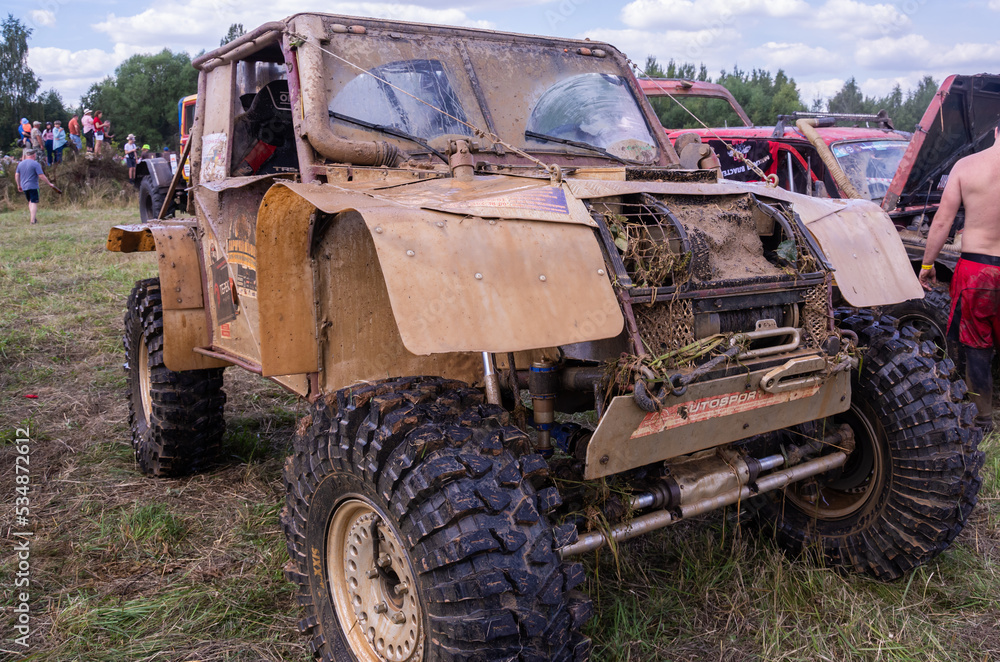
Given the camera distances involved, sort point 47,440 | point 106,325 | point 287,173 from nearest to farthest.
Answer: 1. point 287,173
2. point 47,440
3. point 106,325

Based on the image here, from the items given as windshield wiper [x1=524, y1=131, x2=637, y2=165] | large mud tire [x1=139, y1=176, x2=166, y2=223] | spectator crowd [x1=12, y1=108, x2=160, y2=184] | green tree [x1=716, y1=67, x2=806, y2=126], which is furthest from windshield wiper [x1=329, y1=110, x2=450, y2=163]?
spectator crowd [x1=12, y1=108, x2=160, y2=184]

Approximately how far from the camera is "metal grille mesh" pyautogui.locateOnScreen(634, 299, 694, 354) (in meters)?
2.63

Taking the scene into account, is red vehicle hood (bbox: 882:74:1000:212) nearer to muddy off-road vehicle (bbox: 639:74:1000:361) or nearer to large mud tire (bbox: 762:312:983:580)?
muddy off-road vehicle (bbox: 639:74:1000:361)

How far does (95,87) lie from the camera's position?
40531 millimetres

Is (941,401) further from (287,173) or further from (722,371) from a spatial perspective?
(287,173)

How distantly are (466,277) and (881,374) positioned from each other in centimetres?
186

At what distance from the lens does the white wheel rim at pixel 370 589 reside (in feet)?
8.06

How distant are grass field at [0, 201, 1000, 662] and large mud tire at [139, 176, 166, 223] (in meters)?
8.52

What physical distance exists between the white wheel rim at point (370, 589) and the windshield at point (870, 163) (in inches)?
248

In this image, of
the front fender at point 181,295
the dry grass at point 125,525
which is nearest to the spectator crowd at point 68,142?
the dry grass at point 125,525

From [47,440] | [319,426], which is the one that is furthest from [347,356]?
[47,440]

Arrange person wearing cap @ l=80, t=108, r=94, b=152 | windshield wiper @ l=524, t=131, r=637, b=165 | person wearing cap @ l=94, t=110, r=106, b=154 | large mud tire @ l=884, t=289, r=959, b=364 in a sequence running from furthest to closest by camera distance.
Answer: person wearing cap @ l=80, t=108, r=94, b=152, person wearing cap @ l=94, t=110, r=106, b=154, large mud tire @ l=884, t=289, r=959, b=364, windshield wiper @ l=524, t=131, r=637, b=165

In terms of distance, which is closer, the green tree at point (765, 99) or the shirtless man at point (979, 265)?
the shirtless man at point (979, 265)

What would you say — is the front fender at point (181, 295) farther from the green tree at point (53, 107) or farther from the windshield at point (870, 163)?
the green tree at point (53, 107)
